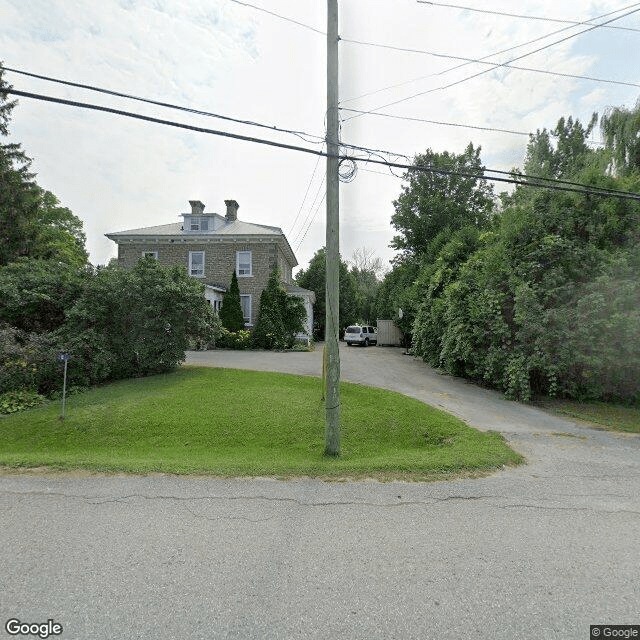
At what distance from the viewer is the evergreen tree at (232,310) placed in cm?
2244

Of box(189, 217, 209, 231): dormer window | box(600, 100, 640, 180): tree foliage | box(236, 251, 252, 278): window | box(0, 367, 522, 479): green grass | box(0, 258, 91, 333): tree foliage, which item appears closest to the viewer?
box(0, 367, 522, 479): green grass

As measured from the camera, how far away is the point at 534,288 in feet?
33.7

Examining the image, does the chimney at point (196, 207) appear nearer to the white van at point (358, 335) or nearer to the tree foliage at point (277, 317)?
the tree foliage at point (277, 317)

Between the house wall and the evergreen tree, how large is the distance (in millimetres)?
1129

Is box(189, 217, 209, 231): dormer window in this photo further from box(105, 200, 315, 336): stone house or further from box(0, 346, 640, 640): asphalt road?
box(0, 346, 640, 640): asphalt road

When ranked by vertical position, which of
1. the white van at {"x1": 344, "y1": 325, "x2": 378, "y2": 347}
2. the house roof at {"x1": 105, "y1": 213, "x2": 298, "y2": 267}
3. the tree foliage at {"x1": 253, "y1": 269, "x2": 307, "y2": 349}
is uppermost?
the house roof at {"x1": 105, "y1": 213, "x2": 298, "y2": 267}

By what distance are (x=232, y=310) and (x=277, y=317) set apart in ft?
9.00

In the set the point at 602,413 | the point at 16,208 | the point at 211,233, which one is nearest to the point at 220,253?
the point at 211,233

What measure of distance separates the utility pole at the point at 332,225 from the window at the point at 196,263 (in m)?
19.7

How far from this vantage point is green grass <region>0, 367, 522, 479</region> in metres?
5.33

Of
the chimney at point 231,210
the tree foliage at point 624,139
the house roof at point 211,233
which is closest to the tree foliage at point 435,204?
the house roof at point 211,233

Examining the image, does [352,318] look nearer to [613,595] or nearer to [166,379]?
[166,379]

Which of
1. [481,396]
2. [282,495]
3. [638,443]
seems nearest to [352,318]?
[481,396]

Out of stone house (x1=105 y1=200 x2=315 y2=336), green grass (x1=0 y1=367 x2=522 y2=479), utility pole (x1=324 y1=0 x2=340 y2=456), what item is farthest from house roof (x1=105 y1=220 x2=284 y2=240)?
utility pole (x1=324 y1=0 x2=340 y2=456)
